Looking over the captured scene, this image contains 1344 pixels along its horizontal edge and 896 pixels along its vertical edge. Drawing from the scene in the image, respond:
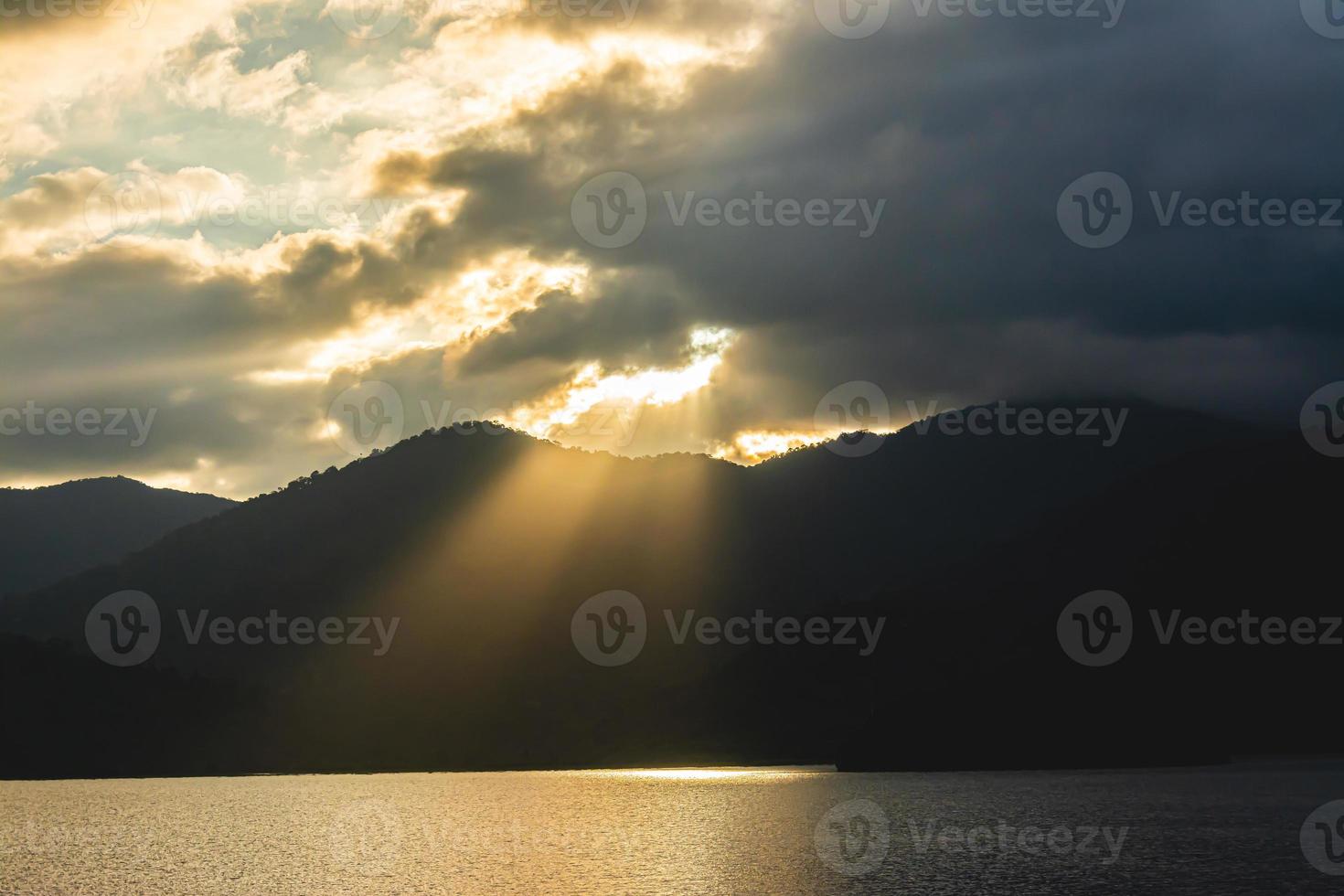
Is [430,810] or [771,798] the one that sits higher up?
[771,798]

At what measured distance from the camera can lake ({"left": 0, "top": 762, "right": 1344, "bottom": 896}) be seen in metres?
89.7

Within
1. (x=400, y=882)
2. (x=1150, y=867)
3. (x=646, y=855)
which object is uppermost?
(x=1150, y=867)

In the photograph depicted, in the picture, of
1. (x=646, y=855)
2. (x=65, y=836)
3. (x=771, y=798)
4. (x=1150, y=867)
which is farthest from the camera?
(x=771, y=798)

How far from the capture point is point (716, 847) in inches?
4680

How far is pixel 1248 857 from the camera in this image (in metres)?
93.2

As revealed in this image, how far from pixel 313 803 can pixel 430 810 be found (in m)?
29.0

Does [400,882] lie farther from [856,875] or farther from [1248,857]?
[1248,857]

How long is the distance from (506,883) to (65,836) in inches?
2750

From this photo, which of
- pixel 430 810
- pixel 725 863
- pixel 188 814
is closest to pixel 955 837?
pixel 725 863

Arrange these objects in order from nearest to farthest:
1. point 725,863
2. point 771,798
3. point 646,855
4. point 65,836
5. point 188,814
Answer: point 725,863, point 646,855, point 65,836, point 188,814, point 771,798

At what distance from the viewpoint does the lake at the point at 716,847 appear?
89.7 m

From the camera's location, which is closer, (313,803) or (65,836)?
(65,836)

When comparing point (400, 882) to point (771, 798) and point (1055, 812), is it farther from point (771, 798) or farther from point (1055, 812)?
point (771, 798)

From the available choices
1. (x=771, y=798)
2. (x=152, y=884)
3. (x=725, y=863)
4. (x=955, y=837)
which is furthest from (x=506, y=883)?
(x=771, y=798)
